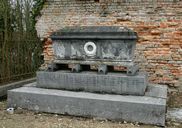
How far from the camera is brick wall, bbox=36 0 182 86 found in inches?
274

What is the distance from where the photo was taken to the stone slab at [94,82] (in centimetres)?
528

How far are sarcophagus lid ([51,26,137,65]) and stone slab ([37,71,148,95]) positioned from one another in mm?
386

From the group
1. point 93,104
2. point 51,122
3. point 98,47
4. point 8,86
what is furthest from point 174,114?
point 8,86

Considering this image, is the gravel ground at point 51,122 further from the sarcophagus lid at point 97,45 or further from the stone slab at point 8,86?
the sarcophagus lid at point 97,45

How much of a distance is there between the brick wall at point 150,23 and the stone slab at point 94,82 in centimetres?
180

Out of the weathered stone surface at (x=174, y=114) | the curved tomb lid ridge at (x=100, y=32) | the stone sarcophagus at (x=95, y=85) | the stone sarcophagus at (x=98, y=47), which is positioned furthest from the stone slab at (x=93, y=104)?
the curved tomb lid ridge at (x=100, y=32)

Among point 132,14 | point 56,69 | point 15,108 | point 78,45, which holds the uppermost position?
point 132,14

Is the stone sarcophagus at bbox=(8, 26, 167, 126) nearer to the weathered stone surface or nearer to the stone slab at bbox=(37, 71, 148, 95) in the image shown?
the stone slab at bbox=(37, 71, 148, 95)

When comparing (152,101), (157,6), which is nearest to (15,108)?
(152,101)

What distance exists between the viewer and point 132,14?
288 inches

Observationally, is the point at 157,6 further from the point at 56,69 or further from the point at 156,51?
the point at 56,69

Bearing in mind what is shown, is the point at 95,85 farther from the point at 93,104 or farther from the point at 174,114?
the point at 174,114

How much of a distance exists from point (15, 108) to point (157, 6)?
4.23 m

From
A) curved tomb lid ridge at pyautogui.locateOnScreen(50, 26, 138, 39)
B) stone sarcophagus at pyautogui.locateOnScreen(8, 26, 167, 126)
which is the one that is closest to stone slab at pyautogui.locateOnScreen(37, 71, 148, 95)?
stone sarcophagus at pyautogui.locateOnScreen(8, 26, 167, 126)
